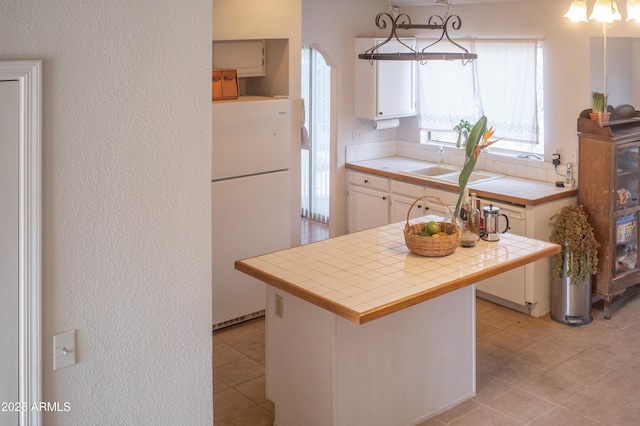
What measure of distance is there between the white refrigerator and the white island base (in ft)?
5.22

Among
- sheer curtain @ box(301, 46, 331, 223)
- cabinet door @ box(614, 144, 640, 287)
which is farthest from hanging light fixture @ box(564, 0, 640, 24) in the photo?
sheer curtain @ box(301, 46, 331, 223)

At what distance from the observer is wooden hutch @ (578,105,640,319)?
584 centimetres

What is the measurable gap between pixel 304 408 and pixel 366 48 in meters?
4.05

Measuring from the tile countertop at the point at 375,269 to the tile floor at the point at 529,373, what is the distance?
0.95m

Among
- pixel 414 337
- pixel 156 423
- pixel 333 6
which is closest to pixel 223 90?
pixel 333 6

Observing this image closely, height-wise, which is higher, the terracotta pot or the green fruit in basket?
the terracotta pot

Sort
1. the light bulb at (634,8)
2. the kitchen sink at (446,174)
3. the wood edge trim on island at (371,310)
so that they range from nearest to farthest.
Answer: the wood edge trim on island at (371,310) < the light bulb at (634,8) < the kitchen sink at (446,174)

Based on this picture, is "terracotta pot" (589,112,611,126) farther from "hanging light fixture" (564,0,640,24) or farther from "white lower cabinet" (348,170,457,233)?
"white lower cabinet" (348,170,457,233)

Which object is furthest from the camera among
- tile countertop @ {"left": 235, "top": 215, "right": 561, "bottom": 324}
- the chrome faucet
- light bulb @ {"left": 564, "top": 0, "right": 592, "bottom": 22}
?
the chrome faucet

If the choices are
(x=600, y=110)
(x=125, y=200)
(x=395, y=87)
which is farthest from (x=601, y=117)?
(x=125, y=200)

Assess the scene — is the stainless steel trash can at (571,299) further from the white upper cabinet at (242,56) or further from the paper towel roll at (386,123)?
the white upper cabinet at (242,56)

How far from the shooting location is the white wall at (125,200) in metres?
2.28

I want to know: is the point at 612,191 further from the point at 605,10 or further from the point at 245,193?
the point at 245,193

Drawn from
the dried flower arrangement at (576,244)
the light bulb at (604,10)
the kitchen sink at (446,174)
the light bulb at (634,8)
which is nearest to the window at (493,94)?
the kitchen sink at (446,174)
